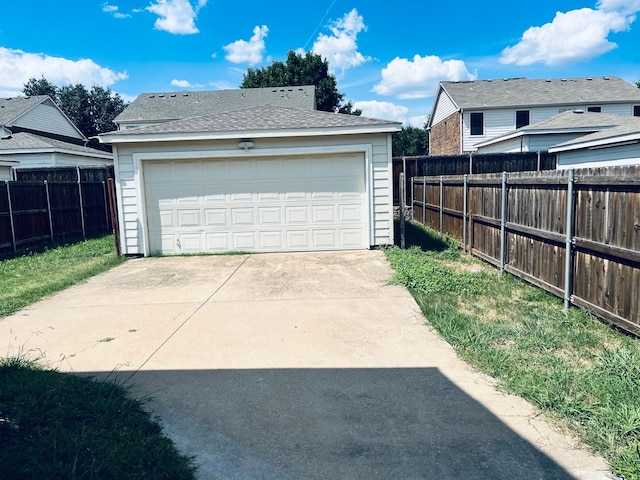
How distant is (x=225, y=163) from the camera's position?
10.6 metres

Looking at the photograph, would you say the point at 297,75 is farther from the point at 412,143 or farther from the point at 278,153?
the point at 278,153

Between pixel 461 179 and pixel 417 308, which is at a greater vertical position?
pixel 461 179

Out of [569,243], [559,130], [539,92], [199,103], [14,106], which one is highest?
[539,92]

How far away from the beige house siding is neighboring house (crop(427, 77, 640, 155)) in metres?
18.0

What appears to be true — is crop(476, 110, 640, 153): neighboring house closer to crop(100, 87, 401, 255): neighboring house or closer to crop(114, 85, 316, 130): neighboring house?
crop(114, 85, 316, 130): neighboring house

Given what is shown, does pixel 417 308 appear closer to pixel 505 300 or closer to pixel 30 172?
pixel 505 300

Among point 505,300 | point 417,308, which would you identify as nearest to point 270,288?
point 417,308

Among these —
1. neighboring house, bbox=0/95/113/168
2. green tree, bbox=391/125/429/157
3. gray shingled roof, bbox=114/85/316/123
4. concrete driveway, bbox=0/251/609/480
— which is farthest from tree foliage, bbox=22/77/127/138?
concrete driveway, bbox=0/251/609/480

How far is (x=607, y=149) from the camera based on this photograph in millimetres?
13625

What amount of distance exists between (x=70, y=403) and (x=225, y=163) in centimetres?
768

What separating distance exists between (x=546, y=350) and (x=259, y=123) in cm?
800

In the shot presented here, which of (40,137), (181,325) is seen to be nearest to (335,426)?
(181,325)

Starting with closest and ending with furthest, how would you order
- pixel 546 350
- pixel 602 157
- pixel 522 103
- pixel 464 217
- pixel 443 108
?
pixel 546 350 < pixel 464 217 < pixel 602 157 < pixel 522 103 < pixel 443 108

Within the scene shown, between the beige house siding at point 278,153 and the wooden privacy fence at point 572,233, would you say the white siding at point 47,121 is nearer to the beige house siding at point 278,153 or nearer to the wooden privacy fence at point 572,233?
the beige house siding at point 278,153
